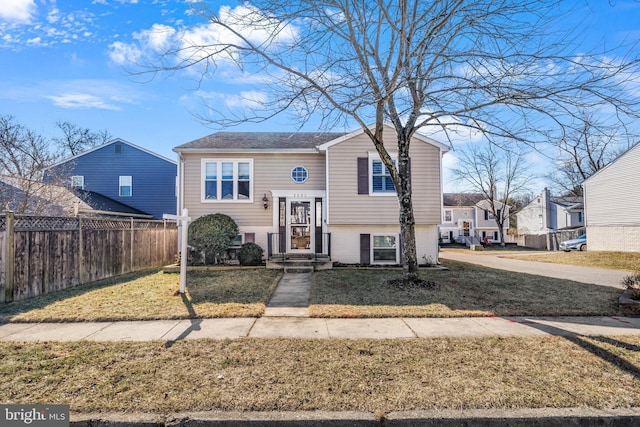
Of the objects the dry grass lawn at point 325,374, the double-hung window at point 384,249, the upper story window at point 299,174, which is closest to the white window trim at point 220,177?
the upper story window at point 299,174

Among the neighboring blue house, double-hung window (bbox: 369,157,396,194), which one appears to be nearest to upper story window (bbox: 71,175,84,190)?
the neighboring blue house

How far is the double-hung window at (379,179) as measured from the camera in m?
12.0

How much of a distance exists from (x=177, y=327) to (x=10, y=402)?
91.1 inches

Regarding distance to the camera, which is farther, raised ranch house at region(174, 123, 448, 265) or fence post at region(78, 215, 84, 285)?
raised ranch house at region(174, 123, 448, 265)

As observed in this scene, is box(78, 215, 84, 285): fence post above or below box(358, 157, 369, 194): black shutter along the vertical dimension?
below

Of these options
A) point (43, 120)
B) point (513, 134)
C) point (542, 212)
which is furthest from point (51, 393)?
point (542, 212)

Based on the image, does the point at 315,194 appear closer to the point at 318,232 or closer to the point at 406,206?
the point at 318,232

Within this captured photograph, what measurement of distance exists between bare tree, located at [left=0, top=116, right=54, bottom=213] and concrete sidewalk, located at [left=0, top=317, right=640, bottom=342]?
10.7 metres

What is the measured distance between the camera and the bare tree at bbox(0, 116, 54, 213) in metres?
13.1

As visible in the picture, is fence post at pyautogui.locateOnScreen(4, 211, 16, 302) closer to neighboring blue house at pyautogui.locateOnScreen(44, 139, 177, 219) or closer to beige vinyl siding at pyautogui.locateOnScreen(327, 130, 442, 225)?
beige vinyl siding at pyautogui.locateOnScreen(327, 130, 442, 225)

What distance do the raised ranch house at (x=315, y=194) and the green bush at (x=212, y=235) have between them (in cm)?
87

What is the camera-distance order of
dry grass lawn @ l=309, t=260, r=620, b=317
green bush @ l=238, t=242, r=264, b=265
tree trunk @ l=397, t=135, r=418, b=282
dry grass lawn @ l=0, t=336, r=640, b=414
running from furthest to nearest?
green bush @ l=238, t=242, r=264, b=265, tree trunk @ l=397, t=135, r=418, b=282, dry grass lawn @ l=309, t=260, r=620, b=317, dry grass lawn @ l=0, t=336, r=640, b=414

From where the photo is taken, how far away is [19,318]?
5.50 meters

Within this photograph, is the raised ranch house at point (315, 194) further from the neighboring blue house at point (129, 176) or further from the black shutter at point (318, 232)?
the neighboring blue house at point (129, 176)
